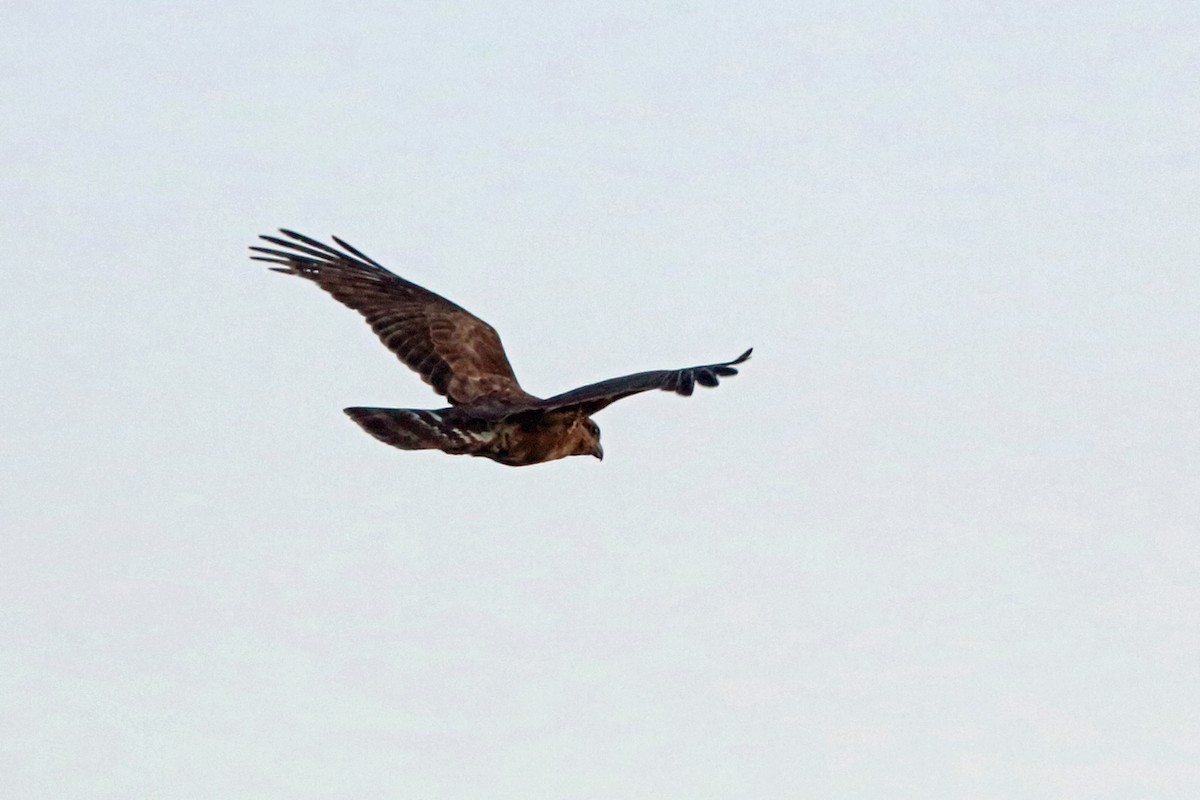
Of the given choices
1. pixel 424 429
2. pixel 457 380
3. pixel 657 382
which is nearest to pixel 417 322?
pixel 457 380

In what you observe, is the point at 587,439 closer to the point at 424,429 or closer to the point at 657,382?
the point at 424,429

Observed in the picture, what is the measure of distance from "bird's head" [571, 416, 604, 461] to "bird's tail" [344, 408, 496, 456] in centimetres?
91

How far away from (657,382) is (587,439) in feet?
12.3

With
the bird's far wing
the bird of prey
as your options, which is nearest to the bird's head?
the bird of prey

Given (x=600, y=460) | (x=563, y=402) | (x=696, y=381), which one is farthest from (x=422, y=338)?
(x=696, y=381)

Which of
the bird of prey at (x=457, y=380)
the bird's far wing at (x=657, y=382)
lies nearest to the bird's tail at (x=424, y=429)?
the bird of prey at (x=457, y=380)

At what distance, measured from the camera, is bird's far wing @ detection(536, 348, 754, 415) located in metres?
13.7

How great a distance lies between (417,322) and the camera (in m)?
19.3

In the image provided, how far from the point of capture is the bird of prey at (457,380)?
15844mm

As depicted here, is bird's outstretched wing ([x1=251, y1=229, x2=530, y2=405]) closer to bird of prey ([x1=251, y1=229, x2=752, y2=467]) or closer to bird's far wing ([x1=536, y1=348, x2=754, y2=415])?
bird of prey ([x1=251, y1=229, x2=752, y2=467])

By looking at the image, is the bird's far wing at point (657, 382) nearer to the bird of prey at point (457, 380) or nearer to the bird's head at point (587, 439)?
the bird of prey at point (457, 380)

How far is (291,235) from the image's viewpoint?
1992 cm

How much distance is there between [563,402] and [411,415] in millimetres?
1957

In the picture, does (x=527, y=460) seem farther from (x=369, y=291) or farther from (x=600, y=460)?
(x=369, y=291)
